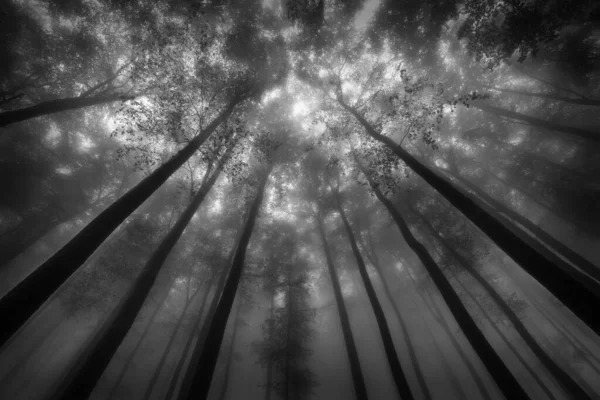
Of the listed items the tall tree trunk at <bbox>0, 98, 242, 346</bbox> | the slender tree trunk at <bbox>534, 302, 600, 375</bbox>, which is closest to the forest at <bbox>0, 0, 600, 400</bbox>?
the tall tree trunk at <bbox>0, 98, 242, 346</bbox>

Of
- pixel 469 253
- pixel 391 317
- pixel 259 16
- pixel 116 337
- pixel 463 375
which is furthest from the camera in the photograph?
pixel 391 317

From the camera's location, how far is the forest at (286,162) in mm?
8330

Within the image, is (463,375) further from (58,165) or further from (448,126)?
(58,165)

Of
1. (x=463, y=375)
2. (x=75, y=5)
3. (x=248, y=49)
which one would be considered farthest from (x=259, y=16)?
(x=463, y=375)

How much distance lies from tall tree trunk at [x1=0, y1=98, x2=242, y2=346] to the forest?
32 millimetres

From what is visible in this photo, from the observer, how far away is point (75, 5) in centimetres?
1283

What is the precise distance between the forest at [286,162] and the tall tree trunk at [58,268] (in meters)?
0.03

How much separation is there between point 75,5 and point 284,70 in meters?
12.0

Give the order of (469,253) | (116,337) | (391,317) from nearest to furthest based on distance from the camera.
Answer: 1. (116,337)
2. (469,253)
3. (391,317)

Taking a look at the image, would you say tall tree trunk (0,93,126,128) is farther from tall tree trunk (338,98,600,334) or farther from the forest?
tall tree trunk (338,98,600,334)

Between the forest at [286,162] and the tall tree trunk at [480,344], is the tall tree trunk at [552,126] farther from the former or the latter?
the tall tree trunk at [480,344]

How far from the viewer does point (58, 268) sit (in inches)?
153

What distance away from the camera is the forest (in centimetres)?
Result: 833

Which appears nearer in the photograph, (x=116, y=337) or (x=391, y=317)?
(x=116, y=337)
